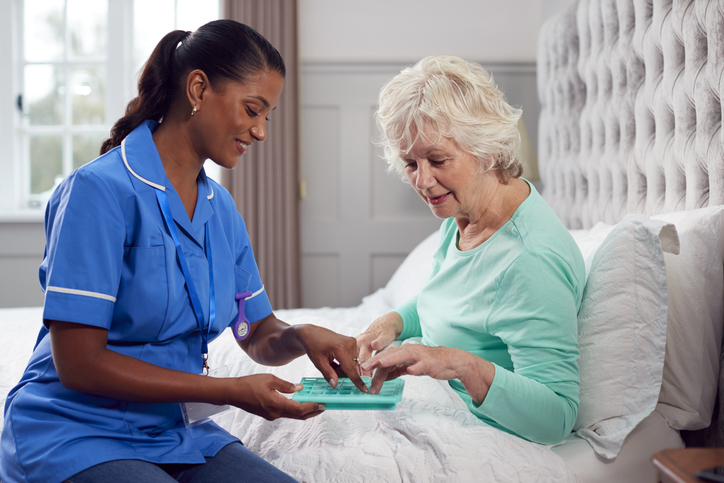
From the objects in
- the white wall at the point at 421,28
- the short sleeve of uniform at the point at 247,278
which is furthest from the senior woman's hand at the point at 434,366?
the white wall at the point at 421,28

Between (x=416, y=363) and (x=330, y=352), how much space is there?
0.69 ft

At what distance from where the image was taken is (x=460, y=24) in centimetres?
334

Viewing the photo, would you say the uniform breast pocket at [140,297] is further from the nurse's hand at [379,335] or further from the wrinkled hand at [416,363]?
the nurse's hand at [379,335]

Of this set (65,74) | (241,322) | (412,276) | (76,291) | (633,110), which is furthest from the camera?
(65,74)

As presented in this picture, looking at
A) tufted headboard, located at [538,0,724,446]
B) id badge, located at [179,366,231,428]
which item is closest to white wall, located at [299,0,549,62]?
tufted headboard, located at [538,0,724,446]

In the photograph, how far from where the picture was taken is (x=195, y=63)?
3.57ft

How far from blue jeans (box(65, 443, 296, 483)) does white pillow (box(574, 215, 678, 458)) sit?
0.67 metres

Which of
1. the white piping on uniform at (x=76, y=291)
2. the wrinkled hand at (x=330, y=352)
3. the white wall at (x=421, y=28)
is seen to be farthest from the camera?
the white wall at (x=421, y=28)

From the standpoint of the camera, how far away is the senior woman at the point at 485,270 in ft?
3.54

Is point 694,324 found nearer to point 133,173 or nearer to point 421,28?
point 133,173

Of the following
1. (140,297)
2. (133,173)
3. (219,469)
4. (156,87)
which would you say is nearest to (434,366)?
(219,469)

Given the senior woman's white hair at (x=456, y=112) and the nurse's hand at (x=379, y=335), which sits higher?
the senior woman's white hair at (x=456, y=112)

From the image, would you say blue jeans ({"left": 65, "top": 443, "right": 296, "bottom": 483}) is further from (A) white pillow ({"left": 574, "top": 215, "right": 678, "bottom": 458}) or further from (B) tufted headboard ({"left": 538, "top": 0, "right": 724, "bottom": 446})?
(B) tufted headboard ({"left": 538, "top": 0, "right": 724, "bottom": 446})

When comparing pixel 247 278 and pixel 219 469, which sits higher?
pixel 247 278
